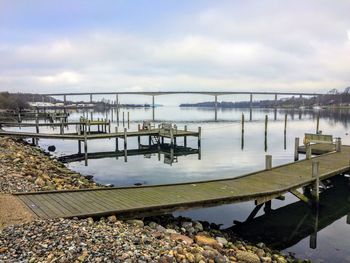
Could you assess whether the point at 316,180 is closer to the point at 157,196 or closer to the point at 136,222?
the point at 157,196

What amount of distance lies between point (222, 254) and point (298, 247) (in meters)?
3.93

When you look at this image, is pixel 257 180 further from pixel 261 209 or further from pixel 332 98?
pixel 332 98

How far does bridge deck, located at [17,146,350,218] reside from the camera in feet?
30.2

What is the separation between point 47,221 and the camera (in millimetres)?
7973

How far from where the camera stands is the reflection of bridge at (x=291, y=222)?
11.9 m

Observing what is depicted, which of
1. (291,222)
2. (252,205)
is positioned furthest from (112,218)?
(252,205)

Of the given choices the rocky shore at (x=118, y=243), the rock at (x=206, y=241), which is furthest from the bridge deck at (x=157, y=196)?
the rock at (x=206, y=241)

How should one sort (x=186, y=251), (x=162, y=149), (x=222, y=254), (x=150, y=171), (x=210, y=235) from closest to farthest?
1. (x=186, y=251)
2. (x=222, y=254)
3. (x=210, y=235)
4. (x=150, y=171)
5. (x=162, y=149)

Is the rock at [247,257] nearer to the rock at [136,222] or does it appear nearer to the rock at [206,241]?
the rock at [206,241]

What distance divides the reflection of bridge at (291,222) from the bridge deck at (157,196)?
1366 mm

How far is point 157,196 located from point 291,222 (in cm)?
575

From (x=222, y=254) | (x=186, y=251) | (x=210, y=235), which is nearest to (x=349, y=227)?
(x=210, y=235)

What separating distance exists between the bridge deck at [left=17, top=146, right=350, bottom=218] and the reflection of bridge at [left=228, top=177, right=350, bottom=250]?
4.48 feet

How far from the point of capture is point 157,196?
10.9 metres
